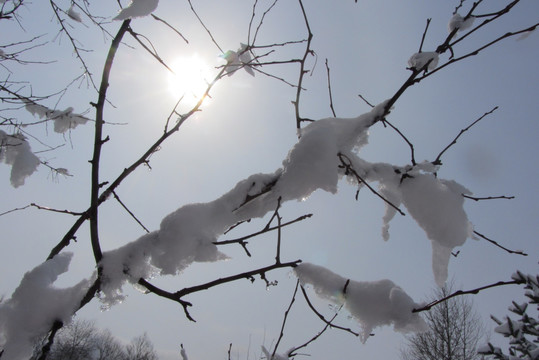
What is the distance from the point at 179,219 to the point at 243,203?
237 mm

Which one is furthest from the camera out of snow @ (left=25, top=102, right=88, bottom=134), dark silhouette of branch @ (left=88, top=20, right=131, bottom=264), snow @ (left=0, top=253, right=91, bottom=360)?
snow @ (left=25, top=102, right=88, bottom=134)

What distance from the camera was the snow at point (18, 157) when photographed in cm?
303

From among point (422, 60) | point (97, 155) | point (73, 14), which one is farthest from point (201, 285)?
point (73, 14)

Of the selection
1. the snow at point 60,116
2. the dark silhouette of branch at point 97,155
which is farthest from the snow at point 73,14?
the dark silhouette of branch at point 97,155

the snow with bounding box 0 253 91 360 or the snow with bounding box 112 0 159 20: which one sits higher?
the snow with bounding box 112 0 159 20

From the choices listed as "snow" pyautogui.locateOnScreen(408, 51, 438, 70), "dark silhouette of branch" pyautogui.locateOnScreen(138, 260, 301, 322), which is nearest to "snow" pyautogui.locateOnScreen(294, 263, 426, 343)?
"dark silhouette of branch" pyautogui.locateOnScreen(138, 260, 301, 322)

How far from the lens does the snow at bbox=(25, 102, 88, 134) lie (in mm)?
3186

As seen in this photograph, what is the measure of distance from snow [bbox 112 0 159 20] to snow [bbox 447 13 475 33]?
1169mm

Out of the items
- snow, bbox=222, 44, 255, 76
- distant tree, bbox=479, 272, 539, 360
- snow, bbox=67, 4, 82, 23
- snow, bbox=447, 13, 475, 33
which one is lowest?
distant tree, bbox=479, 272, 539, 360

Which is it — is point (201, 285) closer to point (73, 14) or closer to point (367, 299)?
point (367, 299)

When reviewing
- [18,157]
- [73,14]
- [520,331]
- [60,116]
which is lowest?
[520,331]

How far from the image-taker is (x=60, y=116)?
10.5 ft

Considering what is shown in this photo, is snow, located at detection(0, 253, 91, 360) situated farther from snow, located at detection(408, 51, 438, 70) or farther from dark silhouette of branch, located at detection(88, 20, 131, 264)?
snow, located at detection(408, 51, 438, 70)

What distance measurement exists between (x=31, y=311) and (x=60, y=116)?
8.57 feet
